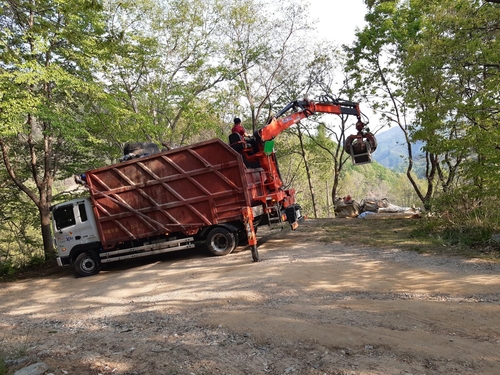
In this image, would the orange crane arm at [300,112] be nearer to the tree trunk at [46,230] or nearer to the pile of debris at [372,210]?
the pile of debris at [372,210]

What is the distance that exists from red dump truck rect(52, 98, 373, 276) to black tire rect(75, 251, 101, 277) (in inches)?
1.0

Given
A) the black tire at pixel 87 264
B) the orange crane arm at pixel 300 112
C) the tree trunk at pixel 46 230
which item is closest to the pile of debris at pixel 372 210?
the orange crane arm at pixel 300 112

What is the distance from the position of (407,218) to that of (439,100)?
15.8 feet

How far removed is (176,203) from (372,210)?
991 centimetres

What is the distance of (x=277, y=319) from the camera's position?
4613mm

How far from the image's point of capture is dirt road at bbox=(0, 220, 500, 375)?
344 cm

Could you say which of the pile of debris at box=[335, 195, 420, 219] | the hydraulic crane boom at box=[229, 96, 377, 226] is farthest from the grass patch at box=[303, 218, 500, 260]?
the hydraulic crane boom at box=[229, 96, 377, 226]

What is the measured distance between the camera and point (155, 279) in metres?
8.05

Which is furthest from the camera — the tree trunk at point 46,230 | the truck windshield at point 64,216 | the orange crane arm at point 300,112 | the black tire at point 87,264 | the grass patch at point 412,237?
the tree trunk at point 46,230

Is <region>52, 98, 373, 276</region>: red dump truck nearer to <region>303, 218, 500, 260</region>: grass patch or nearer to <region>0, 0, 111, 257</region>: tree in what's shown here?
<region>303, 218, 500, 260</region>: grass patch

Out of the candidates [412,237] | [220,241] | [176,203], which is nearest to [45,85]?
[176,203]

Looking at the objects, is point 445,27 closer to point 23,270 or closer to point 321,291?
point 321,291

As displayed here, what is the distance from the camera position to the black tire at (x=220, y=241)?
9.54 meters

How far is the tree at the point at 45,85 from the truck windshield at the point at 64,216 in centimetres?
230
